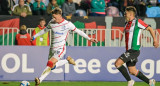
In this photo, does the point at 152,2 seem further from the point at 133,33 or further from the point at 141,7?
the point at 133,33

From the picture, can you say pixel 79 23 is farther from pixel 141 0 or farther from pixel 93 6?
pixel 141 0

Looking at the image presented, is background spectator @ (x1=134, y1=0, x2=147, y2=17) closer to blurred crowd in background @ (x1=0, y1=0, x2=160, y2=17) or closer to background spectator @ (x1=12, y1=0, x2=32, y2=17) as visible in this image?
blurred crowd in background @ (x1=0, y1=0, x2=160, y2=17)

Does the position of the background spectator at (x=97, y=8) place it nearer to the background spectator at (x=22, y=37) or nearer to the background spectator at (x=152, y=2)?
the background spectator at (x=152, y=2)

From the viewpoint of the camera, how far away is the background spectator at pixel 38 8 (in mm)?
18625

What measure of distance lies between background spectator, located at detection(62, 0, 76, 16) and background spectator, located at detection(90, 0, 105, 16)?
784 millimetres

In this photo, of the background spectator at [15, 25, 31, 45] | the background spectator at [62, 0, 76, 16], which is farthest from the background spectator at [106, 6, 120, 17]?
the background spectator at [15, 25, 31, 45]

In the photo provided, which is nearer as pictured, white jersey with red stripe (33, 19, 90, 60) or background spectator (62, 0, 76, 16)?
white jersey with red stripe (33, 19, 90, 60)

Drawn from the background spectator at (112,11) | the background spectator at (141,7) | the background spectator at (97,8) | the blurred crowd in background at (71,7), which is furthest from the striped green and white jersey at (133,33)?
the background spectator at (141,7)

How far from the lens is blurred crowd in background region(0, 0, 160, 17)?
18031mm

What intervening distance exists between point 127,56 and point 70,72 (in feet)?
12.3

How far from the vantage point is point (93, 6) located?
19328 mm

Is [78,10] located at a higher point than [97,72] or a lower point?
higher

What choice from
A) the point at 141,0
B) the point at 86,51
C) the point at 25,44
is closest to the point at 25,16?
the point at 25,44

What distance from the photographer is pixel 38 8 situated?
18.6 m
